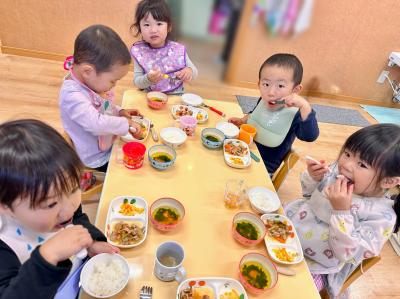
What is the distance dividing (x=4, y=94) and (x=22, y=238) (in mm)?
2688

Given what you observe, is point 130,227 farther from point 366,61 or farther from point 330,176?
point 366,61

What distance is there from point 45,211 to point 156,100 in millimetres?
1124

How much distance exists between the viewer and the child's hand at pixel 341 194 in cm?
113

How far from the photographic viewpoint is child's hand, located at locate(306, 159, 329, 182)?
1354mm

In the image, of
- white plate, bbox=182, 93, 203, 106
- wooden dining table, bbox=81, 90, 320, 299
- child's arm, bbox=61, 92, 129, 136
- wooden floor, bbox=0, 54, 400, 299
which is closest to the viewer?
wooden dining table, bbox=81, 90, 320, 299

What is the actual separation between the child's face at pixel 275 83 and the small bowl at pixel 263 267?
94 centimetres

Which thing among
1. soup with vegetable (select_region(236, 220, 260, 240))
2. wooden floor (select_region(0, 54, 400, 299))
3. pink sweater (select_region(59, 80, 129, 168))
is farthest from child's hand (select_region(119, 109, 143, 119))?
soup with vegetable (select_region(236, 220, 260, 240))

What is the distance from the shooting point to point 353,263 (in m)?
1.24

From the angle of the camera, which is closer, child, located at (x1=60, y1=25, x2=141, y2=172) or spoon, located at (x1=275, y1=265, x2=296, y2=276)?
spoon, located at (x1=275, y1=265, x2=296, y2=276)

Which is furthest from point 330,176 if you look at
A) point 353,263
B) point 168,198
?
point 168,198

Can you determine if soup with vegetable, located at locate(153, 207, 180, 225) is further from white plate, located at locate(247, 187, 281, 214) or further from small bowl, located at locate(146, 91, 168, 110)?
small bowl, located at locate(146, 91, 168, 110)

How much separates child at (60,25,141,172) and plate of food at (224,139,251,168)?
1.53 feet

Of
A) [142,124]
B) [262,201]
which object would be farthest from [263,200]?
[142,124]

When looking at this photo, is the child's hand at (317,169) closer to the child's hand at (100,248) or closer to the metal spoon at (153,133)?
the metal spoon at (153,133)
